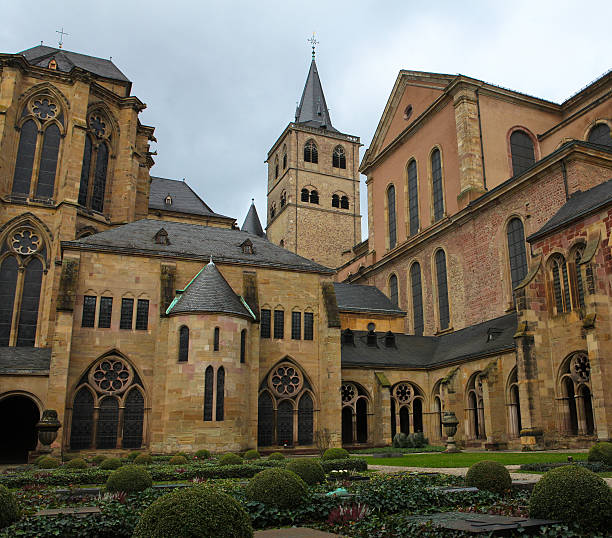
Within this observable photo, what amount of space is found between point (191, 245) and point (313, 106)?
51563 mm

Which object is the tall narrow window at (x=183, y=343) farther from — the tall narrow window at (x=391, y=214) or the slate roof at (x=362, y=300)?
the tall narrow window at (x=391, y=214)

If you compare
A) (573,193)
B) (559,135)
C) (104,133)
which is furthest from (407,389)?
(104,133)

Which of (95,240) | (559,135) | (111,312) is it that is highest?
(559,135)

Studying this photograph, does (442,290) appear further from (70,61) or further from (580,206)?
(70,61)

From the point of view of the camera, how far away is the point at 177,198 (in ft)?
171

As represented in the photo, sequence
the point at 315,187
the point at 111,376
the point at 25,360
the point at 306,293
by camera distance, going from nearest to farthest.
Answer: the point at 25,360, the point at 111,376, the point at 306,293, the point at 315,187

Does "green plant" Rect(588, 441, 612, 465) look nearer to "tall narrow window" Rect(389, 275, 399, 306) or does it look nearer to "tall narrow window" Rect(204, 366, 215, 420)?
"tall narrow window" Rect(204, 366, 215, 420)

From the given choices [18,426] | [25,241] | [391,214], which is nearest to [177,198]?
[25,241]

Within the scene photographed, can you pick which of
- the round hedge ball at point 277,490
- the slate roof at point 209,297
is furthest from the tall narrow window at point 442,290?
the round hedge ball at point 277,490

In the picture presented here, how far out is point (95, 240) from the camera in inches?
1224

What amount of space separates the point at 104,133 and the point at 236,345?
71.4ft

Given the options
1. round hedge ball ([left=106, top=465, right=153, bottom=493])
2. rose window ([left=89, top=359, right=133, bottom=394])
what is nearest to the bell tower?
rose window ([left=89, top=359, right=133, bottom=394])

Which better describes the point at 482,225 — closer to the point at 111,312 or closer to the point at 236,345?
the point at 236,345

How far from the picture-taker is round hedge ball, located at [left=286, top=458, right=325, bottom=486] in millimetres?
13289
